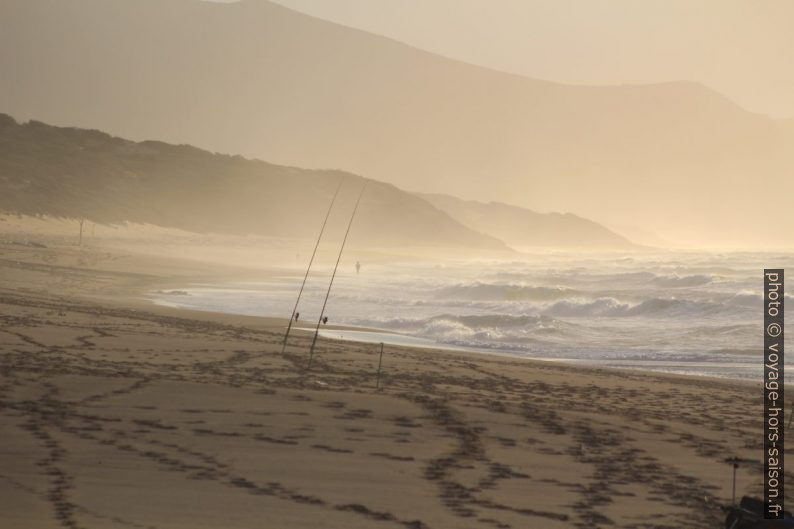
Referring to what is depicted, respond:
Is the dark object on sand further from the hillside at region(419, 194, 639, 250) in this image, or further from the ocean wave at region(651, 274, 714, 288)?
the hillside at region(419, 194, 639, 250)

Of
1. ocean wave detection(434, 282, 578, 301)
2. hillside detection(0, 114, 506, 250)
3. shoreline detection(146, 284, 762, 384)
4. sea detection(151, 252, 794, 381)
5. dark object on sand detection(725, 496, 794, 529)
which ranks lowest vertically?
dark object on sand detection(725, 496, 794, 529)

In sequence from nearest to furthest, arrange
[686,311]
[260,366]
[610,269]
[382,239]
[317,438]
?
[317,438] < [260,366] < [686,311] < [610,269] < [382,239]

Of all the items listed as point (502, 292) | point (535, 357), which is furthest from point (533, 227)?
point (535, 357)

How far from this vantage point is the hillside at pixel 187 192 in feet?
237

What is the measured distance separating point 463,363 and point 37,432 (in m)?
8.28

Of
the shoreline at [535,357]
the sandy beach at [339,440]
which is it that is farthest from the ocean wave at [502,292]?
the sandy beach at [339,440]

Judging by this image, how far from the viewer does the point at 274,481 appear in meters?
6.72

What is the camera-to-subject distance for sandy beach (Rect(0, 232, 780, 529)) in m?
6.20

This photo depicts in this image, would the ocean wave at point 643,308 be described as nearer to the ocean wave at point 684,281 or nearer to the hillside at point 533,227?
the ocean wave at point 684,281

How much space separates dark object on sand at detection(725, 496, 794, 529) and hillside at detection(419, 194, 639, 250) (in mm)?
137540

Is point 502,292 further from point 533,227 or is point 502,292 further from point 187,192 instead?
point 533,227

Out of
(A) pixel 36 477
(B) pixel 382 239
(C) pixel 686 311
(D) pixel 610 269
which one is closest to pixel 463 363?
(A) pixel 36 477

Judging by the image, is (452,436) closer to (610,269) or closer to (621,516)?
(621,516)

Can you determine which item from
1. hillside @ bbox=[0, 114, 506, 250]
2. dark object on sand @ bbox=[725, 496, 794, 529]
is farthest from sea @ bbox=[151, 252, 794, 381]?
hillside @ bbox=[0, 114, 506, 250]
